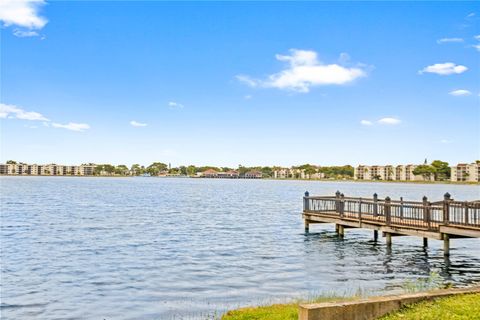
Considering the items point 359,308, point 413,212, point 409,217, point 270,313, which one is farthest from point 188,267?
point 359,308

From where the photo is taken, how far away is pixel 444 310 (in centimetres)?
955

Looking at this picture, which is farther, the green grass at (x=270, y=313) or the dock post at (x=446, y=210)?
the dock post at (x=446, y=210)

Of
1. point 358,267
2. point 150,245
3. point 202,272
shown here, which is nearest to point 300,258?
point 358,267

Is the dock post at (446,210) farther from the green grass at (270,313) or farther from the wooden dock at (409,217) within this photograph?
the green grass at (270,313)

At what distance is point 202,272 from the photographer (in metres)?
21.0

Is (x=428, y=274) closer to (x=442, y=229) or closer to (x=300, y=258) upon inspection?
(x=442, y=229)

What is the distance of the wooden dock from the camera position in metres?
22.0

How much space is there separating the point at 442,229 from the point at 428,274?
8.92 feet

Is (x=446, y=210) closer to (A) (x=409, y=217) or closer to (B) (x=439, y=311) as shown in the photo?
(A) (x=409, y=217)

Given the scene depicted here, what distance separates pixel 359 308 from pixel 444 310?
1692mm

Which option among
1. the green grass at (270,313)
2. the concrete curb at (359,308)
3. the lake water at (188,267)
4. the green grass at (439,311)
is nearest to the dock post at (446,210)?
the lake water at (188,267)

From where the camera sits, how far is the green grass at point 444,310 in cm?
918

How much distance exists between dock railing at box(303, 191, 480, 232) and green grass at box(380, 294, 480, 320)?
39.6 feet

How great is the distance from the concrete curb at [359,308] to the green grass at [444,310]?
0.13m
